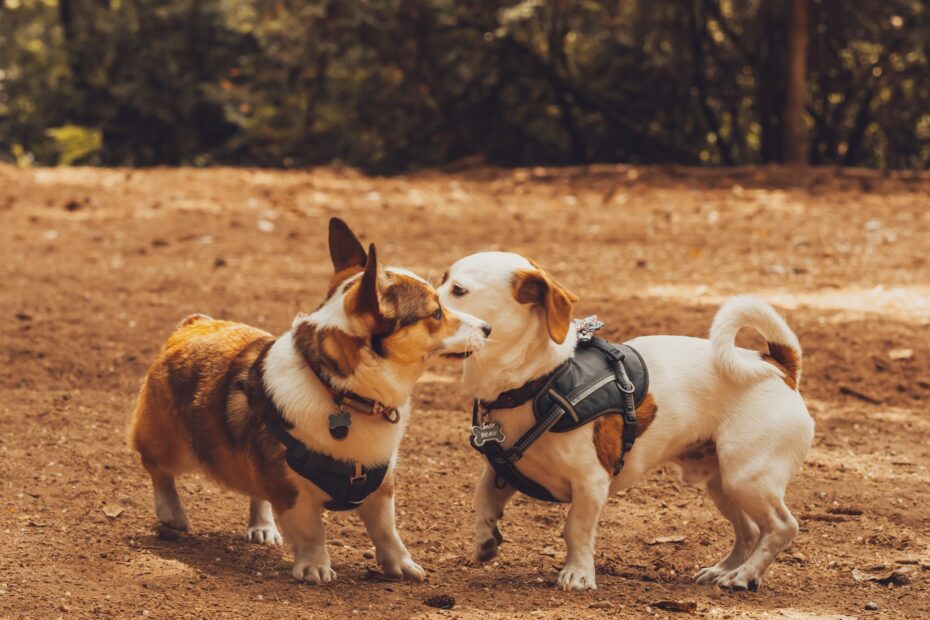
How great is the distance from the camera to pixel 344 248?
457 cm

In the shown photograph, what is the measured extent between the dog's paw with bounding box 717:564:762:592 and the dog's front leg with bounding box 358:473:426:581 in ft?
3.67

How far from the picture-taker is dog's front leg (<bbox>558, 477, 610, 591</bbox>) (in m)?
4.39

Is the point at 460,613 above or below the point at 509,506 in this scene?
above

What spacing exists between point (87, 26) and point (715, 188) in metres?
10.2

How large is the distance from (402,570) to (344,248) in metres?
1.20

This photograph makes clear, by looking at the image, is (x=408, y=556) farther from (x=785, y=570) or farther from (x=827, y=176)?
(x=827, y=176)

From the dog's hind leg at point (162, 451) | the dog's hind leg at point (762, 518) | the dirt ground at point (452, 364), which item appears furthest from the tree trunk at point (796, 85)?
the dog's hind leg at point (162, 451)

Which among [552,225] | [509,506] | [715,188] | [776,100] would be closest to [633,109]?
[776,100]

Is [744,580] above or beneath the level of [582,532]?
beneath

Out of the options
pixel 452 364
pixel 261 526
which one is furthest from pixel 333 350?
pixel 261 526

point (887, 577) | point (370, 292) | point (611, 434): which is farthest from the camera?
point (887, 577)

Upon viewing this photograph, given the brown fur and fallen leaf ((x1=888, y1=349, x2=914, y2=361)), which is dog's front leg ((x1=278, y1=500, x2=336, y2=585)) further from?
fallen leaf ((x1=888, y1=349, x2=914, y2=361))

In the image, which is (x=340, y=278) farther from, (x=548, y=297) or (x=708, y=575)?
(x=708, y=575)

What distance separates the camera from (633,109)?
17797 mm
